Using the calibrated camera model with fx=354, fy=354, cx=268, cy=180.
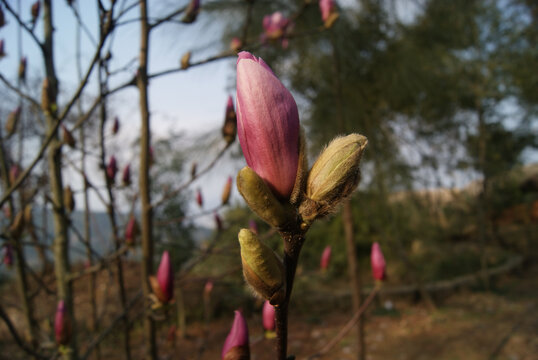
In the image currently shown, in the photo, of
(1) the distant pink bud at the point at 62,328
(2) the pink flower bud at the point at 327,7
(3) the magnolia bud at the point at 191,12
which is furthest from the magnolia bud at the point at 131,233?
(2) the pink flower bud at the point at 327,7

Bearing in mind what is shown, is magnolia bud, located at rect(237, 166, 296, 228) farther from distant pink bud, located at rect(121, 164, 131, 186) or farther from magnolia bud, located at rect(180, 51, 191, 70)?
distant pink bud, located at rect(121, 164, 131, 186)

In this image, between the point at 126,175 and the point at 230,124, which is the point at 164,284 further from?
the point at 126,175

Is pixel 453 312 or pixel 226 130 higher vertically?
pixel 226 130

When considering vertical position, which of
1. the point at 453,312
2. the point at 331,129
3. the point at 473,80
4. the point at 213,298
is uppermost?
the point at 473,80

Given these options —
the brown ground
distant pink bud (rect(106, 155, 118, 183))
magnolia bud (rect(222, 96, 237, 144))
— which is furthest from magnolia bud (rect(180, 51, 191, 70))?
the brown ground

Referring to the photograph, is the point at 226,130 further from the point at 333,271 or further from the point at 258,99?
the point at 333,271

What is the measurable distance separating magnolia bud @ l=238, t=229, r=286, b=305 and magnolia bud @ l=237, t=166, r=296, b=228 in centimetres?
2

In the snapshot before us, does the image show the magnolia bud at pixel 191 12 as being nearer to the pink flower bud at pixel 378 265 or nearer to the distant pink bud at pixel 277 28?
the distant pink bud at pixel 277 28

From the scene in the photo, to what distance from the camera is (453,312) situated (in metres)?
3.12

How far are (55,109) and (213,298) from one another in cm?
294

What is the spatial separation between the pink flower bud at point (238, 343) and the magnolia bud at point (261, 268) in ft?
0.42

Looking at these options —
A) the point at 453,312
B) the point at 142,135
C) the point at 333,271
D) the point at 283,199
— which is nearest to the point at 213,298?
the point at 333,271

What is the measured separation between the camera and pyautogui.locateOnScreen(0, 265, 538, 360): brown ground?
7.72 ft

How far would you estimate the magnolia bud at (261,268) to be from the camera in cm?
25
